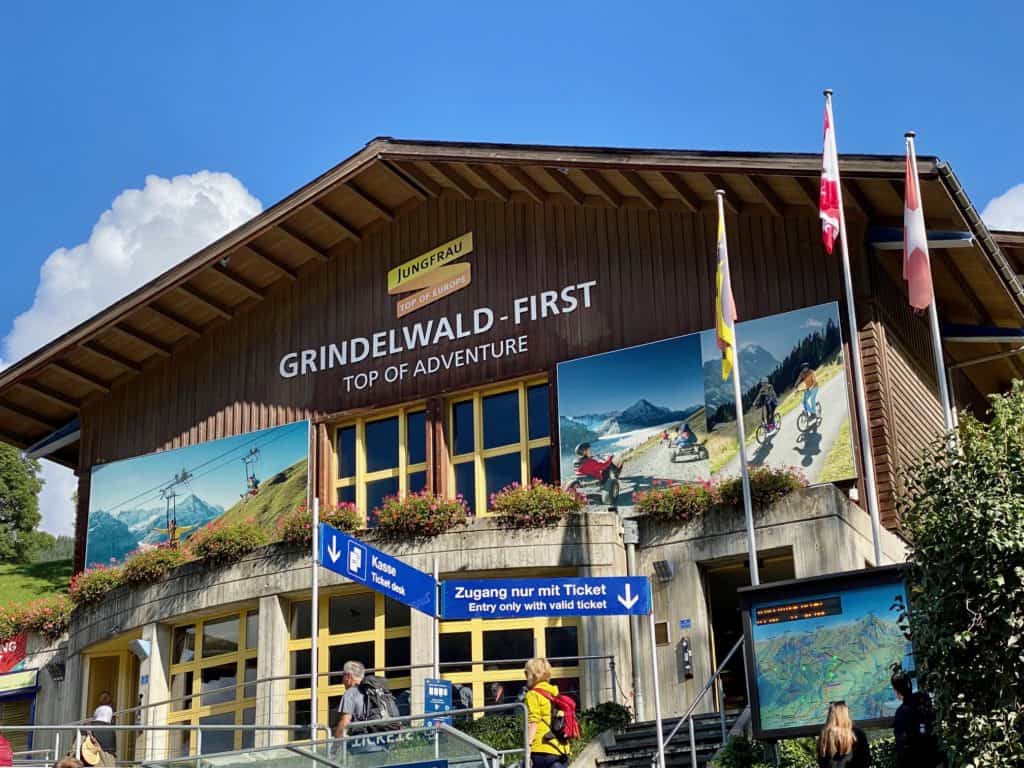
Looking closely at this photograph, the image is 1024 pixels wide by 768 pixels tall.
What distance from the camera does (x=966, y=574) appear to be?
35.0 feet

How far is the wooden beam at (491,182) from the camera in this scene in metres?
23.2

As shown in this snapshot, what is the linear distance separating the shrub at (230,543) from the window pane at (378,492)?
197 centimetres

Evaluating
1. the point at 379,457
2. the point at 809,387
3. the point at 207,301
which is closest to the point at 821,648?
the point at 809,387

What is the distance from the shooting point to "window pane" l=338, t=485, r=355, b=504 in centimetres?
2394

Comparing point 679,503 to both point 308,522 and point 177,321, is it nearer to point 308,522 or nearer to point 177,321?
point 308,522

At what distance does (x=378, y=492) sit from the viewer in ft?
78.0

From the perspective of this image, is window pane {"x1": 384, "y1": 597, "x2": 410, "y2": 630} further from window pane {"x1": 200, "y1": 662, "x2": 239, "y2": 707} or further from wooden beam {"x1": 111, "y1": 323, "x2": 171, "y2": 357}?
wooden beam {"x1": 111, "y1": 323, "x2": 171, "y2": 357}

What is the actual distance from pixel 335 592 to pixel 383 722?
30.6 ft

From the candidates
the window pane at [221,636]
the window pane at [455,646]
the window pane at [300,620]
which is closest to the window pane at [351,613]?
the window pane at [300,620]

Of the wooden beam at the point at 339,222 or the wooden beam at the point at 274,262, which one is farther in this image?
the wooden beam at the point at 274,262

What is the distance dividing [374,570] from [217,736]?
771 cm

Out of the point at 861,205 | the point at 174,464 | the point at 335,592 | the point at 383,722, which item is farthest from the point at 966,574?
the point at 174,464

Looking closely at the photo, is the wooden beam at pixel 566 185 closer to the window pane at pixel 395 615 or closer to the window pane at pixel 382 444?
the window pane at pixel 382 444

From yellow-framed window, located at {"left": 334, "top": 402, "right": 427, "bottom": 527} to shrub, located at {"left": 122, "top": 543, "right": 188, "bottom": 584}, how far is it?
280cm
